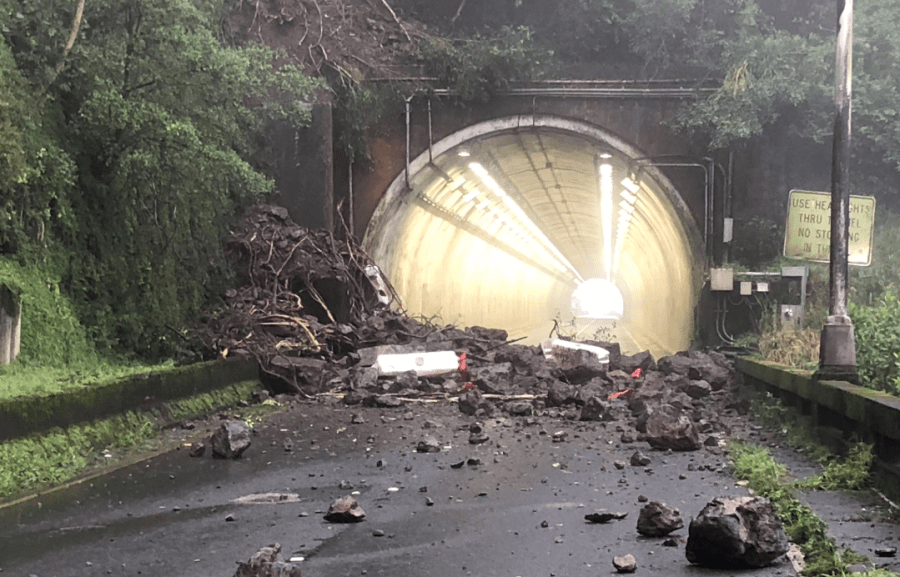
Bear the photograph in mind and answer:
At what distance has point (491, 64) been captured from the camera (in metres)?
20.6

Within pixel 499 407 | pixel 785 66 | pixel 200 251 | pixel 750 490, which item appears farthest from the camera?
pixel 785 66

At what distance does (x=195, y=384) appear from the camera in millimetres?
12586

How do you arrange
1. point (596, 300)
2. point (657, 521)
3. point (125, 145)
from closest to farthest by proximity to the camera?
point (657, 521)
point (125, 145)
point (596, 300)

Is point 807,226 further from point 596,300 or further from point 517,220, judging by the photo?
point 596,300

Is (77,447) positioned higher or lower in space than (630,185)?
lower

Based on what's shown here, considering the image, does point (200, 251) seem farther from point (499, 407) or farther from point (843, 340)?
point (843, 340)

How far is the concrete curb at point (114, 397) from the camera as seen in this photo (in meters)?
8.33

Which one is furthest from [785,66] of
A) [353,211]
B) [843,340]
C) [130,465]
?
[130,465]

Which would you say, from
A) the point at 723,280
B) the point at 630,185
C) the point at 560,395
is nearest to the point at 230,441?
the point at 560,395

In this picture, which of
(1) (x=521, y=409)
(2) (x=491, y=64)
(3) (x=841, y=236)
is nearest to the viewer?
(3) (x=841, y=236)

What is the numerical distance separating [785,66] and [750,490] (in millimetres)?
14111

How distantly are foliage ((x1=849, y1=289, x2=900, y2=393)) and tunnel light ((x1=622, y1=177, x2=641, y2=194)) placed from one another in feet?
41.5

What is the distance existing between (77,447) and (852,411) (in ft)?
22.8

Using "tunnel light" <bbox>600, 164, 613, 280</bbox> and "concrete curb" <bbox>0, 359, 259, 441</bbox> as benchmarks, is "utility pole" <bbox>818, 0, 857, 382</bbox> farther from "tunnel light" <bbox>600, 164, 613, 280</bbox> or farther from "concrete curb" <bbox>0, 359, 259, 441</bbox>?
"tunnel light" <bbox>600, 164, 613, 280</bbox>
